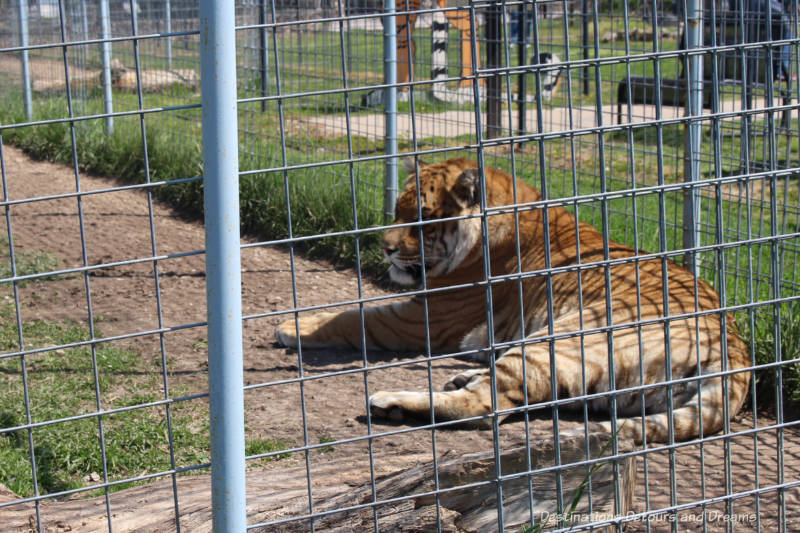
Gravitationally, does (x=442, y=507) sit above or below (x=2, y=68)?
below

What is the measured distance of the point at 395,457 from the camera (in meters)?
3.03

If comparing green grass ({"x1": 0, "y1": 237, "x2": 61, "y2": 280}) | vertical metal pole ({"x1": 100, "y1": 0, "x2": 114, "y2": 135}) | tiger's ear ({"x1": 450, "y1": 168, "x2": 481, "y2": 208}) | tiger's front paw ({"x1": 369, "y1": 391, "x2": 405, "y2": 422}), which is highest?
vertical metal pole ({"x1": 100, "y1": 0, "x2": 114, "y2": 135})

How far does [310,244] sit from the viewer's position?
21.3 ft

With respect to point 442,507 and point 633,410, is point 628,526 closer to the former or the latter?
point 442,507

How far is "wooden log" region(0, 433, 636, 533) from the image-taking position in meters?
2.57

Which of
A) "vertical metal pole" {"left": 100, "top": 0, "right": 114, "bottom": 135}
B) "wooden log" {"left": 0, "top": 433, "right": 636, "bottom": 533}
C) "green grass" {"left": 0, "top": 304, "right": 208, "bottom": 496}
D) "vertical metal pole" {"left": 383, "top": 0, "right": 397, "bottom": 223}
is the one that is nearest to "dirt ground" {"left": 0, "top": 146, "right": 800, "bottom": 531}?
"wooden log" {"left": 0, "top": 433, "right": 636, "bottom": 533}

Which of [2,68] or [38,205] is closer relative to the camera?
[38,205]

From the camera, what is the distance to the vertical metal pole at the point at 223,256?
1838 mm

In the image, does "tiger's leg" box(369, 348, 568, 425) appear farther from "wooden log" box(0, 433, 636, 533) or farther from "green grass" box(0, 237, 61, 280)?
"green grass" box(0, 237, 61, 280)

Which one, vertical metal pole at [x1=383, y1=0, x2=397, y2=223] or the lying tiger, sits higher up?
vertical metal pole at [x1=383, y1=0, x2=397, y2=223]

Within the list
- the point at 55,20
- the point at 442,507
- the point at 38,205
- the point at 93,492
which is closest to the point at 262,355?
the point at 93,492

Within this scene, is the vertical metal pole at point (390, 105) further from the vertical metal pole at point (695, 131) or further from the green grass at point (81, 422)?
the green grass at point (81, 422)

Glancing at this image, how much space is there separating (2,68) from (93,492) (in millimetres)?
8651

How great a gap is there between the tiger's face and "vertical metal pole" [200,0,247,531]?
9.34 feet
